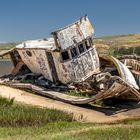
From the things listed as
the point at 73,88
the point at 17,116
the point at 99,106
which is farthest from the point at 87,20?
the point at 17,116

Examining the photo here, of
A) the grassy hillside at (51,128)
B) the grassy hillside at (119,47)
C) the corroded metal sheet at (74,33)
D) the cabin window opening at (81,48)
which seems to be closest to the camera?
the grassy hillside at (51,128)

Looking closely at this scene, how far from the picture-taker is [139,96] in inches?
1025

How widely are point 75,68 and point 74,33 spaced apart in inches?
82.4

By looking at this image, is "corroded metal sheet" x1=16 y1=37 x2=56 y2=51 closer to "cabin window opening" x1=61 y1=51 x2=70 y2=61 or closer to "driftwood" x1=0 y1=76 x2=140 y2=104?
"cabin window opening" x1=61 y1=51 x2=70 y2=61

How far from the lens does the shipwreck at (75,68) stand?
89.8 ft

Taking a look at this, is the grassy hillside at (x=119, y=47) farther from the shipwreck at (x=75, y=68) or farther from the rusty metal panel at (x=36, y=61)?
the shipwreck at (x=75, y=68)

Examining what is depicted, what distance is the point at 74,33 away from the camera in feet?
94.4

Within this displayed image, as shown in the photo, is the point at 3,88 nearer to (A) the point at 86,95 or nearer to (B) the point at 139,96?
(A) the point at 86,95

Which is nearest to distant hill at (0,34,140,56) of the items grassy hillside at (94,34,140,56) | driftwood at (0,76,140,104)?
grassy hillside at (94,34,140,56)

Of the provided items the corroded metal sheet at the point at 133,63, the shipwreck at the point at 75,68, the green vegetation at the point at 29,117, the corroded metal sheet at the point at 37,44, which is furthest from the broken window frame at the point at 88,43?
the green vegetation at the point at 29,117

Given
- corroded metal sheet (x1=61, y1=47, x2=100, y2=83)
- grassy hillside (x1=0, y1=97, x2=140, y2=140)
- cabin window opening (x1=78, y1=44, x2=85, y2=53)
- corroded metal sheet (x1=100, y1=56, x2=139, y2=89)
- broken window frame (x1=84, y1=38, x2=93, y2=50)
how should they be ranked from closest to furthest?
grassy hillside (x1=0, y1=97, x2=140, y2=140) → corroded metal sheet (x1=100, y1=56, x2=139, y2=89) → corroded metal sheet (x1=61, y1=47, x2=100, y2=83) → cabin window opening (x1=78, y1=44, x2=85, y2=53) → broken window frame (x1=84, y1=38, x2=93, y2=50)

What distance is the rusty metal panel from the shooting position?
98.7ft

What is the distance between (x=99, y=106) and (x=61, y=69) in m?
3.96

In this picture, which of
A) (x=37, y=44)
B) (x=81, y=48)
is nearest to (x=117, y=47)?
(x=37, y=44)
